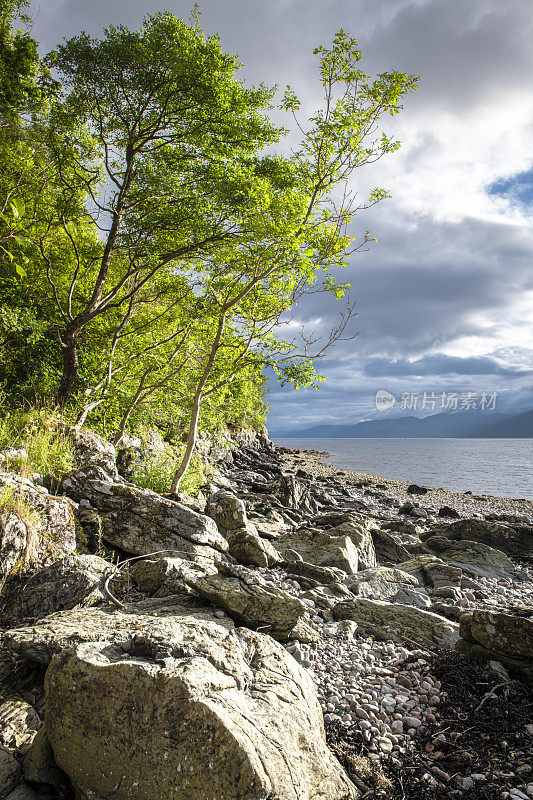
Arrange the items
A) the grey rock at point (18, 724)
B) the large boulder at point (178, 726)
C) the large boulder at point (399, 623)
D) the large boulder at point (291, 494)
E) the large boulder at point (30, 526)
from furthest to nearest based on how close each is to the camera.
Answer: the large boulder at point (291, 494)
the large boulder at point (399, 623)
the large boulder at point (30, 526)
the grey rock at point (18, 724)
the large boulder at point (178, 726)

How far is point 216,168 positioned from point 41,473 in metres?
10.8

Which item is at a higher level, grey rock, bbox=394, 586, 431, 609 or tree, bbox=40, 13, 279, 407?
tree, bbox=40, 13, 279, 407

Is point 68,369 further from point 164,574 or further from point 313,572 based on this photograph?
point 313,572

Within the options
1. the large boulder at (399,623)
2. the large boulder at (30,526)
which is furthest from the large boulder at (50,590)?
the large boulder at (399,623)

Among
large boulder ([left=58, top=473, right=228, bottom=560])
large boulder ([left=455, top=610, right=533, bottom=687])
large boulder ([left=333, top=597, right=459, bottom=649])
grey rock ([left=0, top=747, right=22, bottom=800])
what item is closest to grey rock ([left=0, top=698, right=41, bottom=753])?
grey rock ([left=0, top=747, right=22, bottom=800])

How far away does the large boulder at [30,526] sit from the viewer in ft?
18.3

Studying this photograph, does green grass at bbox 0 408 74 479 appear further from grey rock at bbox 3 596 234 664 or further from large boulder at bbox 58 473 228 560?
grey rock at bbox 3 596 234 664

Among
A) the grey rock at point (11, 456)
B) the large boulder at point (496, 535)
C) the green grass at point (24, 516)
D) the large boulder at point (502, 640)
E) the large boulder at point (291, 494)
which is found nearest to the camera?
the green grass at point (24, 516)

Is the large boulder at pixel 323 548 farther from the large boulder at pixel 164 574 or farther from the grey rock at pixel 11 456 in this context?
the grey rock at pixel 11 456

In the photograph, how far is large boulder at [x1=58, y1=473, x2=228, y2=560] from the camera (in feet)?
26.6

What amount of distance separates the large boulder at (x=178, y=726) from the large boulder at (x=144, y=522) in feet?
13.1

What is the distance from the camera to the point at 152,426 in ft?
70.0

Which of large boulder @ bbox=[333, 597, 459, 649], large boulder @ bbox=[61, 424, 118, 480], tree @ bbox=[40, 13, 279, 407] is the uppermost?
tree @ bbox=[40, 13, 279, 407]

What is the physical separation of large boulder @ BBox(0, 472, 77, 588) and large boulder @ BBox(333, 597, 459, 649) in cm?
540
